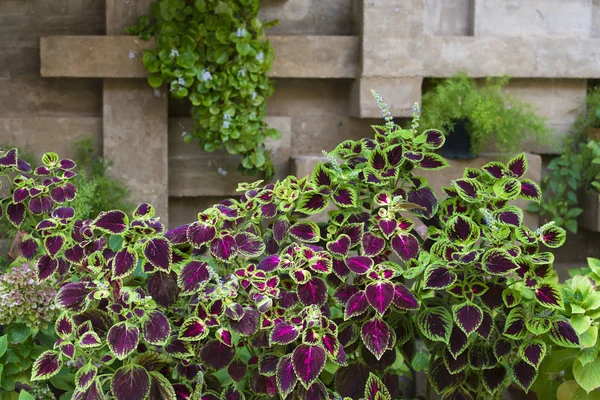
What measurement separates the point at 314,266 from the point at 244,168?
183cm

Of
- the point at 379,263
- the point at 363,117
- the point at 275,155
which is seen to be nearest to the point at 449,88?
the point at 363,117

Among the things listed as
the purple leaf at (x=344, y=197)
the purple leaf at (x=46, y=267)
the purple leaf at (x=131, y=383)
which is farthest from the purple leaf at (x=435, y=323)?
the purple leaf at (x=46, y=267)

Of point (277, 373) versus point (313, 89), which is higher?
point (313, 89)

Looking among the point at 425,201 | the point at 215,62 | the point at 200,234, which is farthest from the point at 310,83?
the point at 200,234

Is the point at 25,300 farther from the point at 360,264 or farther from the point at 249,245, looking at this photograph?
the point at 360,264

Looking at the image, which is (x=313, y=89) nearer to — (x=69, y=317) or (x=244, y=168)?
(x=244, y=168)

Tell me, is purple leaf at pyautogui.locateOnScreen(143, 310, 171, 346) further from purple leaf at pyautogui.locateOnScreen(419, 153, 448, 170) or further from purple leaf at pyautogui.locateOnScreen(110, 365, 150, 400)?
purple leaf at pyautogui.locateOnScreen(419, 153, 448, 170)

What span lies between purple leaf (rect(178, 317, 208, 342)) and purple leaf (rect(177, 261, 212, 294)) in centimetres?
6

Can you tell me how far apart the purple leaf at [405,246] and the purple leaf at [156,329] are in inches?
22.1

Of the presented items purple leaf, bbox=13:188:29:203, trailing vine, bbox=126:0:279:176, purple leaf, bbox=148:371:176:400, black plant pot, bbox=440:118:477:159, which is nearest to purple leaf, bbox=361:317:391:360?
purple leaf, bbox=148:371:176:400

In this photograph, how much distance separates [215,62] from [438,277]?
6.46ft

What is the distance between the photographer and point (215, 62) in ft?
10.7

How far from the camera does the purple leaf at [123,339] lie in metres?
1.41

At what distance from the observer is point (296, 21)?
11.6 feet
